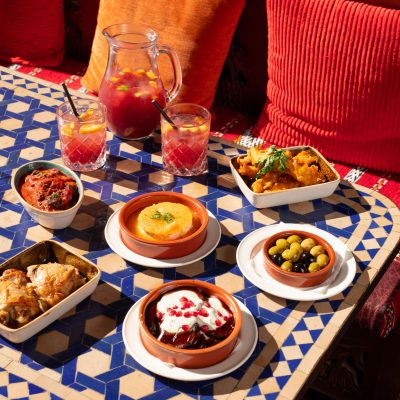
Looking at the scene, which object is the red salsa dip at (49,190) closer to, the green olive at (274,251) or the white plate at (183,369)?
the white plate at (183,369)

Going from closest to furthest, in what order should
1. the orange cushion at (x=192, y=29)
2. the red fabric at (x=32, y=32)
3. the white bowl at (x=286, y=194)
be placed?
the white bowl at (x=286, y=194) < the orange cushion at (x=192, y=29) < the red fabric at (x=32, y=32)

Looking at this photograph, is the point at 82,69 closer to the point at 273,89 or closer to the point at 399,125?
the point at 273,89

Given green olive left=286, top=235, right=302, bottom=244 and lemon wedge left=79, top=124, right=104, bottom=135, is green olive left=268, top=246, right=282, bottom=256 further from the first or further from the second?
lemon wedge left=79, top=124, right=104, bottom=135

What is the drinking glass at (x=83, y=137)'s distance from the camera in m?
2.07

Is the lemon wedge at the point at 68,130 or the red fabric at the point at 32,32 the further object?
the red fabric at the point at 32,32

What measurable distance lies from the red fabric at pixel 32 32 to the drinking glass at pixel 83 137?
1.20 metres

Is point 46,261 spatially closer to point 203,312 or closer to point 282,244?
point 203,312

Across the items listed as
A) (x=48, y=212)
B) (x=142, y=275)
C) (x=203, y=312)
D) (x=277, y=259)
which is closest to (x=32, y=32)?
(x=48, y=212)

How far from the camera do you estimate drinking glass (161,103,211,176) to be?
2.08 metres

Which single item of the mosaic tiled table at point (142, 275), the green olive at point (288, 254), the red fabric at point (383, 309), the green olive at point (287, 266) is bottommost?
the red fabric at point (383, 309)

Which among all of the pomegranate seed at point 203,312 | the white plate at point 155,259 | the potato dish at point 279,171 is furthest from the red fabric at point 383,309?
the pomegranate seed at point 203,312

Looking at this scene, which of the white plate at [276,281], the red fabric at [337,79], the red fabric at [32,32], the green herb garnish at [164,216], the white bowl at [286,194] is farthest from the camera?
the red fabric at [32,32]

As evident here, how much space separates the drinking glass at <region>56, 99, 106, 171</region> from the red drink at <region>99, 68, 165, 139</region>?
8 centimetres

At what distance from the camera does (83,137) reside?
6.81ft
